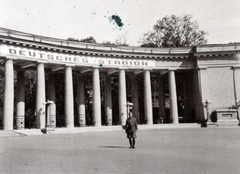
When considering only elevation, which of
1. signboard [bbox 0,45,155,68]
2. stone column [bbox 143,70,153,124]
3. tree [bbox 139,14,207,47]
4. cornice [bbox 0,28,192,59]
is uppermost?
tree [bbox 139,14,207,47]

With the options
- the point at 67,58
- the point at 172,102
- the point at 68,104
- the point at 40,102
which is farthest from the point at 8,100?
the point at 172,102

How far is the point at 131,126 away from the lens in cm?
1716

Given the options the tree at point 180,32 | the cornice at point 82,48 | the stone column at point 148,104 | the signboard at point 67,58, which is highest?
the tree at point 180,32

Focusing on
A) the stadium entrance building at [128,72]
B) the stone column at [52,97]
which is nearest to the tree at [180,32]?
the stadium entrance building at [128,72]

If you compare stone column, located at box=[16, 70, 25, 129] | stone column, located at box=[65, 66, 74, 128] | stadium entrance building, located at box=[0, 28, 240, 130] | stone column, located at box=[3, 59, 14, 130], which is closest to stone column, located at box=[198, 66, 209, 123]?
stadium entrance building, located at box=[0, 28, 240, 130]

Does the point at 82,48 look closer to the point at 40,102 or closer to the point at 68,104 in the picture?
the point at 68,104

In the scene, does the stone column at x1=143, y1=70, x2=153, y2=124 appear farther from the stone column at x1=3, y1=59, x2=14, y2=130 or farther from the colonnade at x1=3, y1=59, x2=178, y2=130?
the stone column at x1=3, y1=59, x2=14, y2=130

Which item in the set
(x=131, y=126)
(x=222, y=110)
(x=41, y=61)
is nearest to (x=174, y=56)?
(x=222, y=110)

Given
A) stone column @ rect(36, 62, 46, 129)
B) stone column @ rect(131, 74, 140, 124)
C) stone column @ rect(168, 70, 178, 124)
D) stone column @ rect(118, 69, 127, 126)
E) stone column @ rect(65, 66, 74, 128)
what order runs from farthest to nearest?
stone column @ rect(131, 74, 140, 124) → stone column @ rect(168, 70, 178, 124) → stone column @ rect(118, 69, 127, 126) → stone column @ rect(65, 66, 74, 128) → stone column @ rect(36, 62, 46, 129)

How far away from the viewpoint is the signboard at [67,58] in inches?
1334

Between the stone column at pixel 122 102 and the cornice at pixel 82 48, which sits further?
the stone column at pixel 122 102

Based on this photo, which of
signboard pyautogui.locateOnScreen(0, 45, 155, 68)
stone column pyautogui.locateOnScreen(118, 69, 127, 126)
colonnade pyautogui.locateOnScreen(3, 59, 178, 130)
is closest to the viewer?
colonnade pyautogui.locateOnScreen(3, 59, 178, 130)

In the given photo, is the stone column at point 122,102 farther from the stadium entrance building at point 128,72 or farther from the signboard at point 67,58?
the signboard at point 67,58

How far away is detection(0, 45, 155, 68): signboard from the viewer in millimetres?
33875
